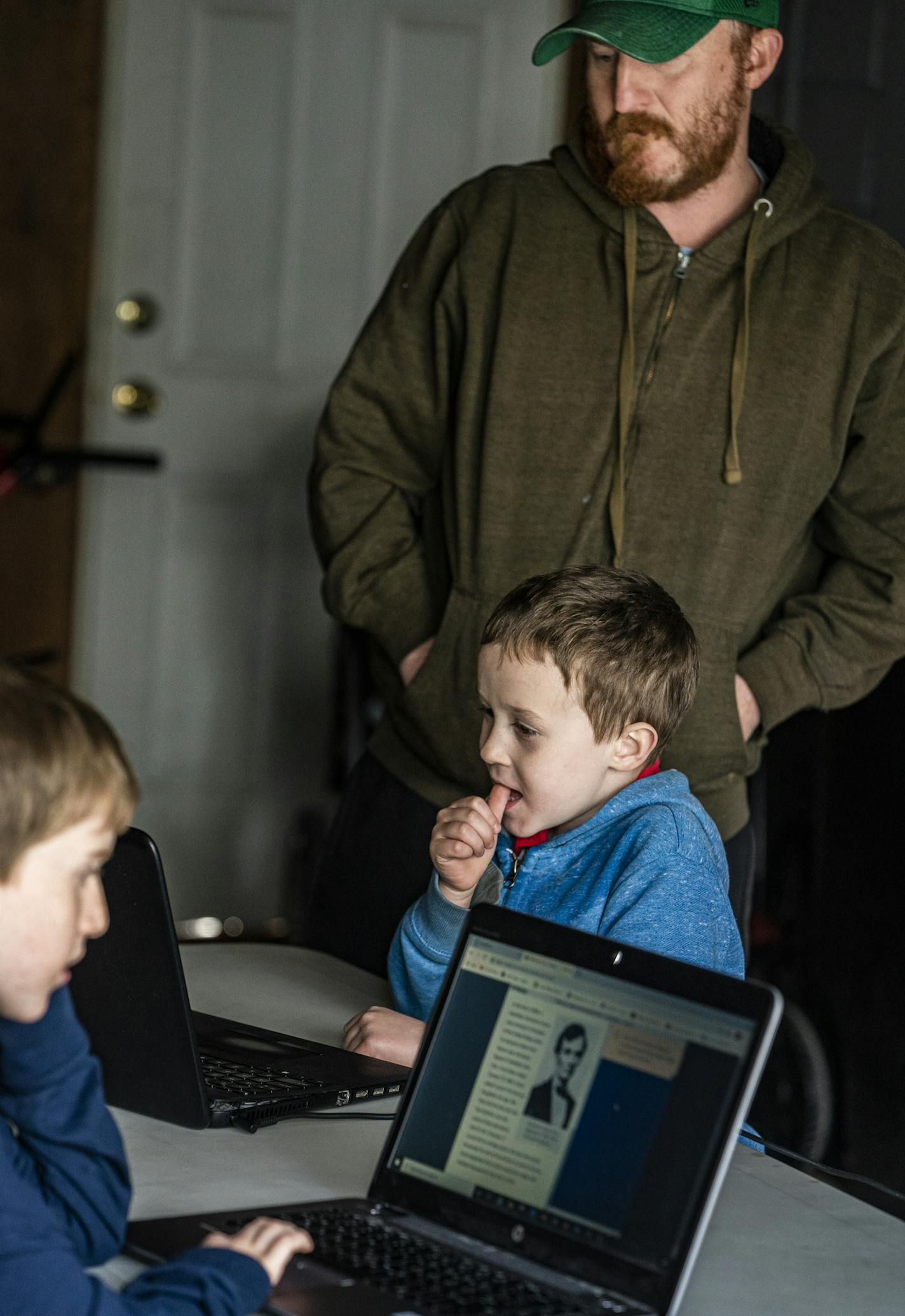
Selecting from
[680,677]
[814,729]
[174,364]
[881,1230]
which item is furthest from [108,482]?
[881,1230]

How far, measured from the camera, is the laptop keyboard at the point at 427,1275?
0.92 meters

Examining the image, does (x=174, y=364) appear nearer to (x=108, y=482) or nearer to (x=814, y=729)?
(x=108, y=482)

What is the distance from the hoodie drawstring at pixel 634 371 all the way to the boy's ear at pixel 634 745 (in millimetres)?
489

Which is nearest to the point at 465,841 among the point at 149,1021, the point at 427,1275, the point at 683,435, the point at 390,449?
the point at 149,1021

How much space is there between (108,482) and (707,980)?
278 centimetres

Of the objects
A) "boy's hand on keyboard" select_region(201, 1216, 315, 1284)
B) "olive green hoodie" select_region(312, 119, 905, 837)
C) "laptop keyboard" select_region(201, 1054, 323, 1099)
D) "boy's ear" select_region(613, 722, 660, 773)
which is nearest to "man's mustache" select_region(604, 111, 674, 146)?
"olive green hoodie" select_region(312, 119, 905, 837)

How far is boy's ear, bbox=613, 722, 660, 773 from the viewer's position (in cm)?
153

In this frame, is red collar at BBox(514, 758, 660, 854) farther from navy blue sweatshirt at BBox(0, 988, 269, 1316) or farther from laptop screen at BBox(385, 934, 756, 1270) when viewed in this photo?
navy blue sweatshirt at BBox(0, 988, 269, 1316)

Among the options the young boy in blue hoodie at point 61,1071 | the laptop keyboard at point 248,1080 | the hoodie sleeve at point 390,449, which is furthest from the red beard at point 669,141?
the young boy in blue hoodie at point 61,1071

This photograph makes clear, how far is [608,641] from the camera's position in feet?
4.99

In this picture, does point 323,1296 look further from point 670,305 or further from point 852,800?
point 852,800

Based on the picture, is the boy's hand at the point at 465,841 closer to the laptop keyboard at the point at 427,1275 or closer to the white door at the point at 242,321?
the laptop keyboard at the point at 427,1275

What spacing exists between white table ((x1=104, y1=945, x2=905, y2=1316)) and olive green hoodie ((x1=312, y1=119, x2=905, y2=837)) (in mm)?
854

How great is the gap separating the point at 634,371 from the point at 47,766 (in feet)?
4.26
